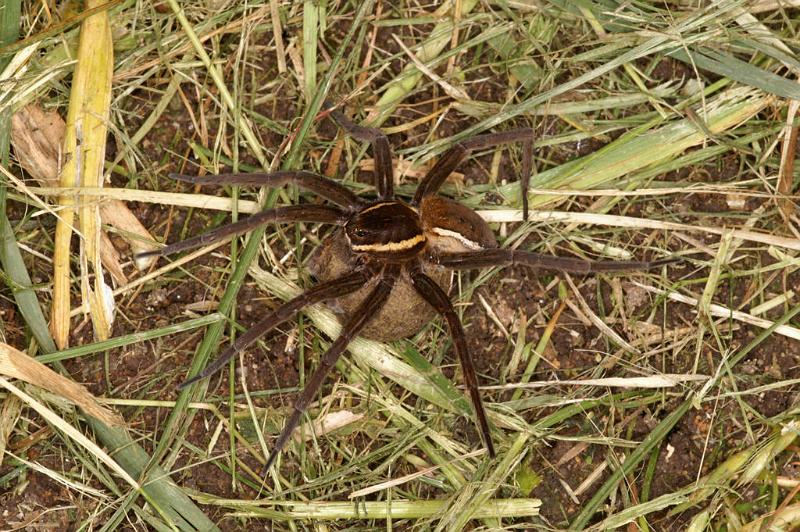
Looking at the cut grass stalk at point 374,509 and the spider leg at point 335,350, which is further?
the cut grass stalk at point 374,509

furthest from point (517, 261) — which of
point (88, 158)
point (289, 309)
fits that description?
point (88, 158)

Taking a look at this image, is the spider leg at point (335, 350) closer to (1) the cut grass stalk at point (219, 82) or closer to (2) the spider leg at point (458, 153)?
(2) the spider leg at point (458, 153)

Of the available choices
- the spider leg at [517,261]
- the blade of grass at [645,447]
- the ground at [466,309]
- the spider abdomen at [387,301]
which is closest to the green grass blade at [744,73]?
the ground at [466,309]

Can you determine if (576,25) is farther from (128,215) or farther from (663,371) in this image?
(128,215)

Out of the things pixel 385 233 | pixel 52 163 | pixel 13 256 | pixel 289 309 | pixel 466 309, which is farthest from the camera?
pixel 466 309

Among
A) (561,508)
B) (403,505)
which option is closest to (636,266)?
(561,508)

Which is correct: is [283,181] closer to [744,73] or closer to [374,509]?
[374,509]
